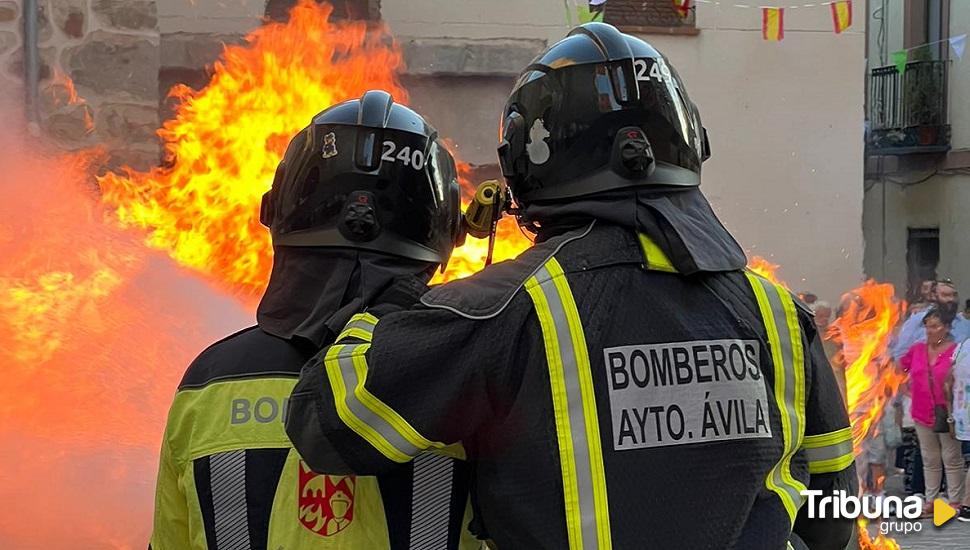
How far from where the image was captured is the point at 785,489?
6.10 ft

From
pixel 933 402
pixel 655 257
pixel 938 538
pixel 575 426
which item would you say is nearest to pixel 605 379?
Result: pixel 575 426

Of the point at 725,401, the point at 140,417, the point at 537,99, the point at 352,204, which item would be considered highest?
the point at 537,99

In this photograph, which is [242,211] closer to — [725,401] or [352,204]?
[352,204]

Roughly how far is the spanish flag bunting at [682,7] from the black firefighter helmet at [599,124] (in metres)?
9.31

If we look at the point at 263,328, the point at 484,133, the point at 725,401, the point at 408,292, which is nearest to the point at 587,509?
the point at 725,401

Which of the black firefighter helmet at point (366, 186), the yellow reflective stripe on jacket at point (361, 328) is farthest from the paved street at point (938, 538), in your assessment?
the yellow reflective stripe on jacket at point (361, 328)

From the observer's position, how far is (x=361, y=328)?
1847 mm

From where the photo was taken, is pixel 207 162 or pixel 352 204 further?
pixel 207 162

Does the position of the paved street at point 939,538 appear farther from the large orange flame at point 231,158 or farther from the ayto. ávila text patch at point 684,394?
the ayto. ávila text patch at point 684,394

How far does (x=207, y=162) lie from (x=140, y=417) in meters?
1.51

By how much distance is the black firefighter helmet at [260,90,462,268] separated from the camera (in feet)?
7.45

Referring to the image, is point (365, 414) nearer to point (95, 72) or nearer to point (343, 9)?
point (95, 72)

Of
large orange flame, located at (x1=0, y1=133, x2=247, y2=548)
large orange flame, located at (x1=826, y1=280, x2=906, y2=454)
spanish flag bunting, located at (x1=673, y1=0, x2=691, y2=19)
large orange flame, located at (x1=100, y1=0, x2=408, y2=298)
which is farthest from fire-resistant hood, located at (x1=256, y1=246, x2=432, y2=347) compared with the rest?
spanish flag bunting, located at (x1=673, y1=0, x2=691, y2=19)

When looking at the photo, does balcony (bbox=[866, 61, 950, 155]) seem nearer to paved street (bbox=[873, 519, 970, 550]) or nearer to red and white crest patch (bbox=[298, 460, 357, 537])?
paved street (bbox=[873, 519, 970, 550])
